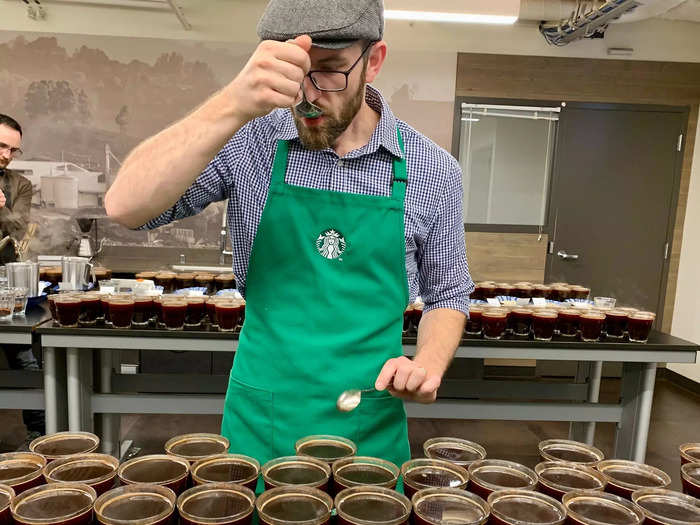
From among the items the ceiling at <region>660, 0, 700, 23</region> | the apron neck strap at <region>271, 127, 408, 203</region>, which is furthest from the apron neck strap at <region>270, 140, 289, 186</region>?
the ceiling at <region>660, 0, 700, 23</region>

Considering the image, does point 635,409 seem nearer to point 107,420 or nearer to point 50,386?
point 107,420

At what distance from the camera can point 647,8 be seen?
4598mm

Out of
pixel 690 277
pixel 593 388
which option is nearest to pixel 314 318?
pixel 593 388

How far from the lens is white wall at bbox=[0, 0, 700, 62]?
5.28 meters

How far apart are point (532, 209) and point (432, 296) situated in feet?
14.0

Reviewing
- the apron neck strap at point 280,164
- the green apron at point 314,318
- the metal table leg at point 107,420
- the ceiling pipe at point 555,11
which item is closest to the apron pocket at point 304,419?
the green apron at point 314,318

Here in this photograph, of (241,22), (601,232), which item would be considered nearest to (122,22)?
(241,22)

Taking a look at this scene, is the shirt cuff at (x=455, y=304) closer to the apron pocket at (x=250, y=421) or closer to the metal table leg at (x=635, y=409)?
the apron pocket at (x=250, y=421)

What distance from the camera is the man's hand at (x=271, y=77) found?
1052mm

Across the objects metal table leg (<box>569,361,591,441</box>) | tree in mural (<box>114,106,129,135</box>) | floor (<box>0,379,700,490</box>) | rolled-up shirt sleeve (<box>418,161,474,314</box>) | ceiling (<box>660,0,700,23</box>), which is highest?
ceiling (<box>660,0,700,23</box>)

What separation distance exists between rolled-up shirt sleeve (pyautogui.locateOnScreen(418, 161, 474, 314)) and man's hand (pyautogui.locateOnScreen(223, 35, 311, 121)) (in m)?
0.69

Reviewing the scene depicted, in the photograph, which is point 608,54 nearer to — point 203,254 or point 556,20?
point 556,20

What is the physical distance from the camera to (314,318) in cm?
146

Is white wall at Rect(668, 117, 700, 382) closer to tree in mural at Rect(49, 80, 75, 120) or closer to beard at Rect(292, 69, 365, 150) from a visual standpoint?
beard at Rect(292, 69, 365, 150)
